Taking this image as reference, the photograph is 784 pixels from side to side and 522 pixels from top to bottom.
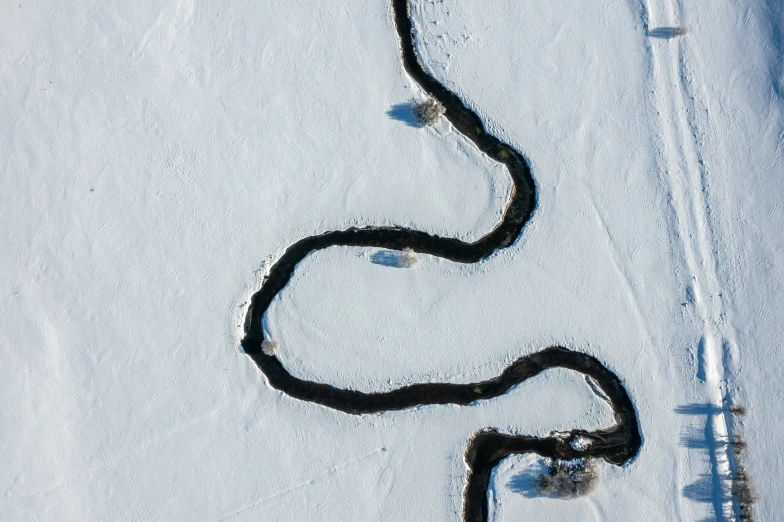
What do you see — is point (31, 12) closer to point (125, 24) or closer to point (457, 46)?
point (125, 24)

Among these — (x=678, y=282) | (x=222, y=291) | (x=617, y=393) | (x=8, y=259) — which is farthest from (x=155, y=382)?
(x=678, y=282)

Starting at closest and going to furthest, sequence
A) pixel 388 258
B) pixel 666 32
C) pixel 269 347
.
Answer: pixel 269 347
pixel 388 258
pixel 666 32

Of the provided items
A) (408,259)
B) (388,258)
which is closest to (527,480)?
(408,259)

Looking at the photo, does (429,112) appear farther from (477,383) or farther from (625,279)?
(477,383)

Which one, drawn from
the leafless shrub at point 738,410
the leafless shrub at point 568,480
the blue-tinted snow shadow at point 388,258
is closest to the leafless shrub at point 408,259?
the blue-tinted snow shadow at point 388,258

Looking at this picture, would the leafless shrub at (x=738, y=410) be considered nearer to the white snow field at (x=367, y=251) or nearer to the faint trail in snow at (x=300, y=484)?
the white snow field at (x=367, y=251)
